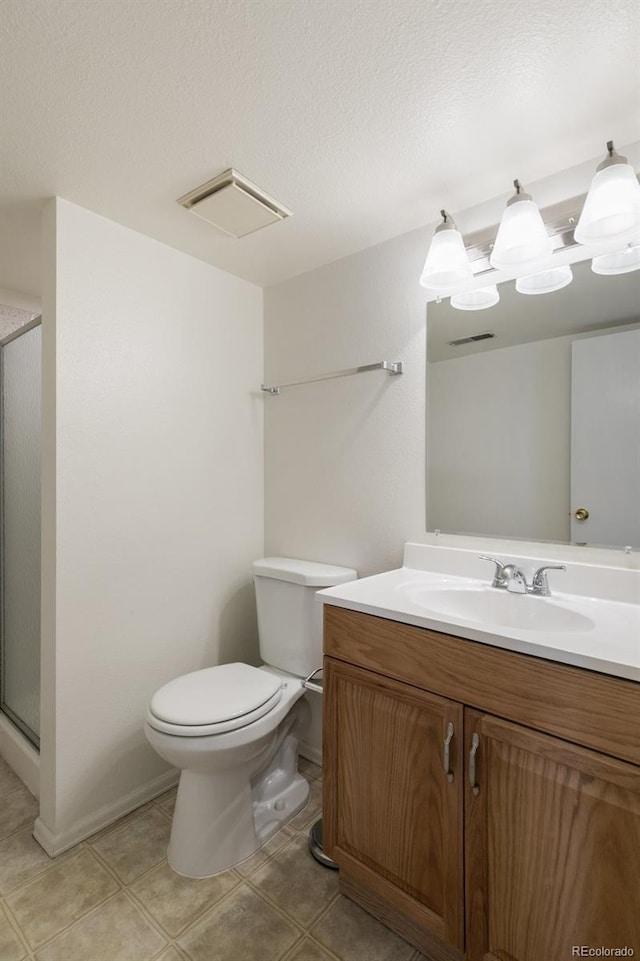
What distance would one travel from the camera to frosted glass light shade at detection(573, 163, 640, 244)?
3.72 feet

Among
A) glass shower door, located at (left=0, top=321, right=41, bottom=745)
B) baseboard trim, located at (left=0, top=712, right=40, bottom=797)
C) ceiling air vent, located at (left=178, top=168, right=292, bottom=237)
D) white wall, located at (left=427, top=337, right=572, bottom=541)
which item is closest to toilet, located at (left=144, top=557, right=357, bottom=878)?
white wall, located at (left=427, top=337, right=572, bottom=541)

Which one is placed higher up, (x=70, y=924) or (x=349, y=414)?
(x=349, y=414)

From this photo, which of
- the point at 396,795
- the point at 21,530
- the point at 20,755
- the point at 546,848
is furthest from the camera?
the point at 21,530

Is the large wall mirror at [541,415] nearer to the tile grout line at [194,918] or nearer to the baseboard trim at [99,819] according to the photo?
the tile grout line at [194,918]

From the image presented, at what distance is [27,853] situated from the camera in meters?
1.46

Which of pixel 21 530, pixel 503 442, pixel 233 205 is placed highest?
pixel 233 205

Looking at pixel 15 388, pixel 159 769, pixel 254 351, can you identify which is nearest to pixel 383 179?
pixel 254 351

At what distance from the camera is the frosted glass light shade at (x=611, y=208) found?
1133 millimetres

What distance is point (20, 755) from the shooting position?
1.83 metres

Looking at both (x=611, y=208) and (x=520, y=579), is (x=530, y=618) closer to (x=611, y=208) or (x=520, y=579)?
(x=520, y=579)

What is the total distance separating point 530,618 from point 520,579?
0.39 feet

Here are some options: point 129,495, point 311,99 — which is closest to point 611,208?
point 311,99

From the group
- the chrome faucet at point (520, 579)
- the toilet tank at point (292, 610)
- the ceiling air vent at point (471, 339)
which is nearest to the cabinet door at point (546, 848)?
the chrome faucet at point (520, 579)

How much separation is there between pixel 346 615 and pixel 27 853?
1.31 m
